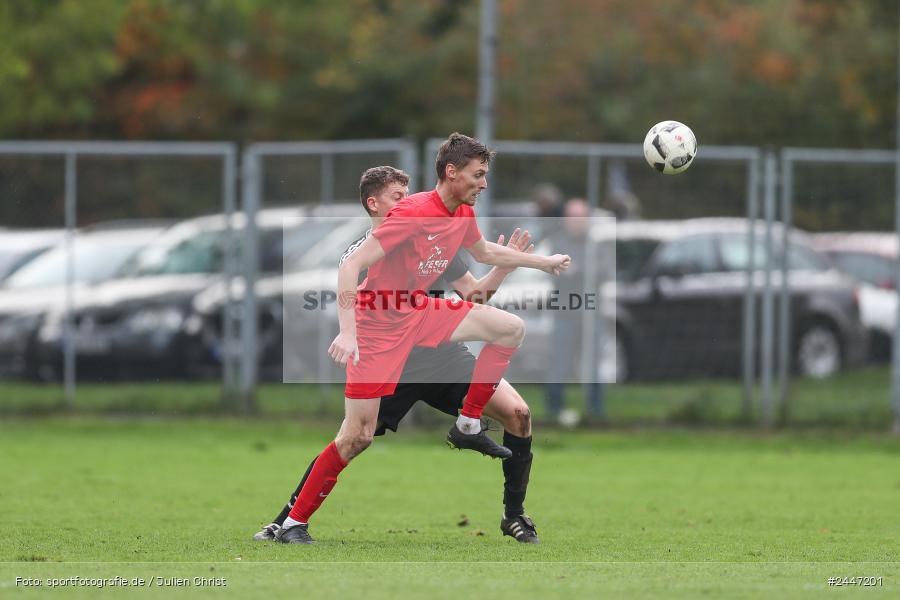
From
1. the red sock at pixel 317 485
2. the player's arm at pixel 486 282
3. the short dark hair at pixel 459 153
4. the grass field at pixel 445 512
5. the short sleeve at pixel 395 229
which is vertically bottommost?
the grass field at pixel 445 512

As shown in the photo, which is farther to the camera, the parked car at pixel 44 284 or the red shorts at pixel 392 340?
the parked car at pixel 44 284

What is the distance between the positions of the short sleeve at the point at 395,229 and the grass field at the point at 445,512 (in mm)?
1663

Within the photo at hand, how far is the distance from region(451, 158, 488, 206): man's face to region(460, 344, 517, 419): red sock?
2.83 feet

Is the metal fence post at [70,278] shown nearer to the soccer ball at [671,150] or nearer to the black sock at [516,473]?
the black sock at [516,473]

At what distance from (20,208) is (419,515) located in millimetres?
7444

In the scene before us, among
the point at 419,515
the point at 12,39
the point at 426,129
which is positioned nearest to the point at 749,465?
the point at 419,515

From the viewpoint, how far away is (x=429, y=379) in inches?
332

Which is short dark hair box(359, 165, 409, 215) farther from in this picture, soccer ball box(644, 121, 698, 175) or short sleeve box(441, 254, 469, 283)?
soccer ball box(644, 121, 698, 175)

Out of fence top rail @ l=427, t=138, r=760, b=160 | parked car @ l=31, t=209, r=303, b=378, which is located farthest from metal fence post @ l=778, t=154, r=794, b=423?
parked car @ l=31, t=209, r=303, b=378

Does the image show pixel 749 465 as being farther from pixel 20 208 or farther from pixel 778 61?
pixel 778 61

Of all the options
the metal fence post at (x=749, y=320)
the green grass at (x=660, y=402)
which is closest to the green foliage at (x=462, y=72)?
the green grass at (x=660, y=402)

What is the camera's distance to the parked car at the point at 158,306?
15.5m

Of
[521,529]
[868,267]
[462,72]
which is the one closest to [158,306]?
[868,267]

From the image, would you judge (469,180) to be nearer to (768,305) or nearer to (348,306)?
(348,306)
